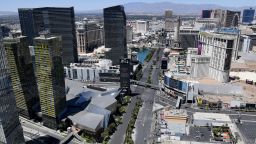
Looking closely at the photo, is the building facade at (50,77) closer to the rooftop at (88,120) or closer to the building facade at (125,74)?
the rooftop at (88,120)

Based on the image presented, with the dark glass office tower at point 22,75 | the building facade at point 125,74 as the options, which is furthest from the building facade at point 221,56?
the dark glass office tower at point 22,75

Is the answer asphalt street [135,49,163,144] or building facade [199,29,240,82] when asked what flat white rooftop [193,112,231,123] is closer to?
asphalt street [135,49,163,144]

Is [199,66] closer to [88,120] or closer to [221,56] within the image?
[221,56]

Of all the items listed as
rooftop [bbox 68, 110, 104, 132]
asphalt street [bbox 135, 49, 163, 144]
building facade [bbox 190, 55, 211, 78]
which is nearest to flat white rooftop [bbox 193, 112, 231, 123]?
asphalt street [bbox 135, 49, 163, 144]

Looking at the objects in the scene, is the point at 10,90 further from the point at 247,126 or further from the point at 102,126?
the point at 247,126

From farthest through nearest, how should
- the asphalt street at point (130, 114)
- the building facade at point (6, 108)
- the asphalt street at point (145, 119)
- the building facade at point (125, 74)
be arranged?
the building facade at point (125, 74)
the asphalt street at point (130, 114)
the asphalt street at point (145, 119)
the building facade at point (6, 108)

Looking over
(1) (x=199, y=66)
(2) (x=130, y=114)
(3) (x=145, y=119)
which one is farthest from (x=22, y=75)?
(1) (x=199, y=66)

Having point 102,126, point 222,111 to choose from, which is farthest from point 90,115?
point 222,111
